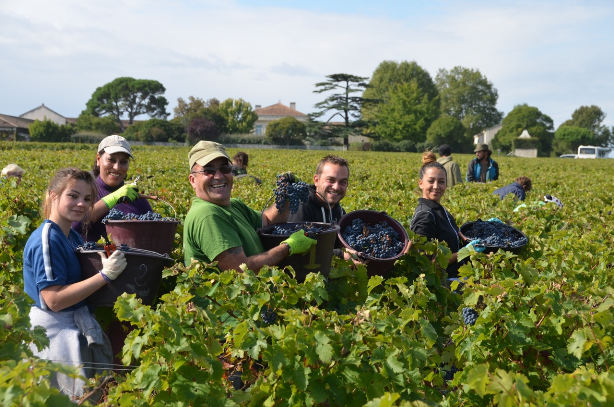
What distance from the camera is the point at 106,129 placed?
65125 millimetres

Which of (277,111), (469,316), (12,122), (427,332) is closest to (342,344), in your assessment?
(427,332)

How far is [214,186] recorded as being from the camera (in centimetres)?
305

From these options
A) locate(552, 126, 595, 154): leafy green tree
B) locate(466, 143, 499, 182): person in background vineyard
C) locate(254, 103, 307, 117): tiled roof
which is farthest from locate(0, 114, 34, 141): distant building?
locate(552, 126, 595, 154): leafy green tree

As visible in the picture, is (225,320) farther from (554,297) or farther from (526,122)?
(526,122)

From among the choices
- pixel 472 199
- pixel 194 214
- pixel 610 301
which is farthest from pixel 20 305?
pixel 472 199

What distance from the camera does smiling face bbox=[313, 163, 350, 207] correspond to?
3.83m

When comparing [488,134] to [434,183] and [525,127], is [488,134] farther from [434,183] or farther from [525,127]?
[434,183]

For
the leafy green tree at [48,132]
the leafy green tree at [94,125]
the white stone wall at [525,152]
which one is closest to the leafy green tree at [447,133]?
the white stone wall at [525,152]

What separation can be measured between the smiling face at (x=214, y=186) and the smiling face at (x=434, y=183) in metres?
2.02

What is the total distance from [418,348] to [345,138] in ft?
208

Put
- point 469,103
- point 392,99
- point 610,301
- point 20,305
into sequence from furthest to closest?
point 469,103 < point 392,99 < point 610,301 < point 20,305

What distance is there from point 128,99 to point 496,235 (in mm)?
103315

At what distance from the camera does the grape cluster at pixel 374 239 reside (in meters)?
3.38

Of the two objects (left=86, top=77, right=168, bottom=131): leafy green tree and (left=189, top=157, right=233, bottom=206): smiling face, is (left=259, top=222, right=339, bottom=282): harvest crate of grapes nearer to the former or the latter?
(left=189, top=157, right=233, bottom=206): smiling face
